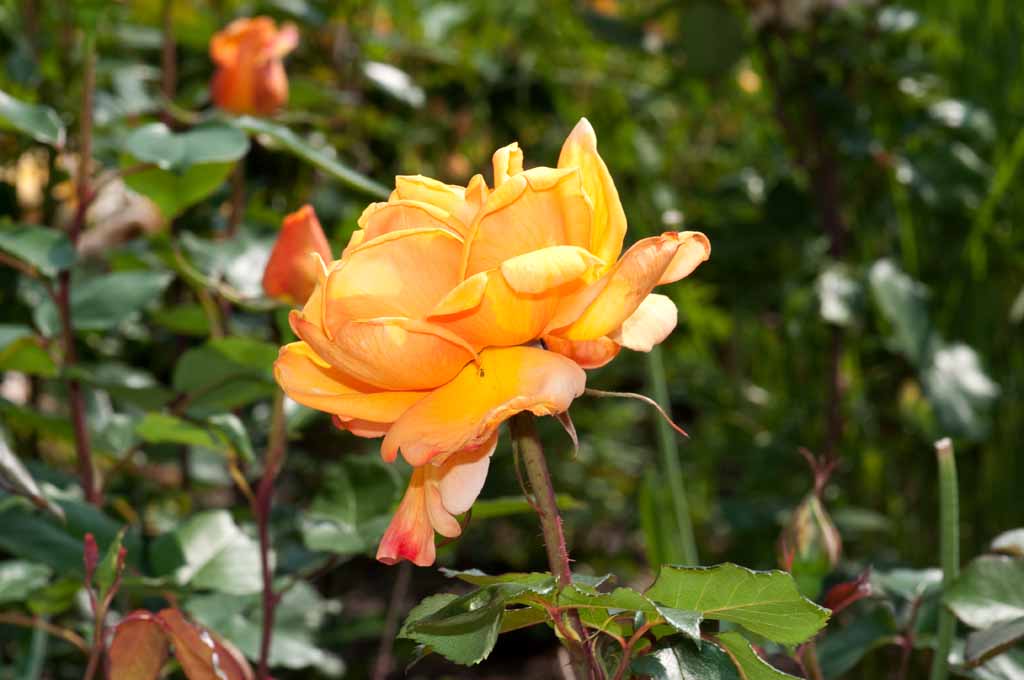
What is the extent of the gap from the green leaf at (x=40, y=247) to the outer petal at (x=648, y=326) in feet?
1.53

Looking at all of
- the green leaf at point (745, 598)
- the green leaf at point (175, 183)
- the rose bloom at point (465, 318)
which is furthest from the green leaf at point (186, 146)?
the green leaf at point (745, 598)

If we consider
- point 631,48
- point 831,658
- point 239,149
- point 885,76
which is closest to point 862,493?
point 885,76

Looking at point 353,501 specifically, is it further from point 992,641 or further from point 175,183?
point 992,641

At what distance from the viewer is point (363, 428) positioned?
1.61 ft

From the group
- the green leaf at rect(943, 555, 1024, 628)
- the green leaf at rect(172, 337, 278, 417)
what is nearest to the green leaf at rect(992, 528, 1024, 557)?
the green leaf at rect(943, 555, 1024, 628)

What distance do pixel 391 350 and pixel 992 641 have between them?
0.33m

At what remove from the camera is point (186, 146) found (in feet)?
2.56

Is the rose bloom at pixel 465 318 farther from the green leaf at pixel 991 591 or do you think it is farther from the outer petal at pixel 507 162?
the green leaf at pixel 991 591

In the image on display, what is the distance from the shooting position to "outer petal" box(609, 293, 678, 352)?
1.50 feet

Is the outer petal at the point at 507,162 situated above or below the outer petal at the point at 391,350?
above

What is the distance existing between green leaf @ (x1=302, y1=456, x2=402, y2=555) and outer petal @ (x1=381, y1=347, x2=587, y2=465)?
303 millimetres

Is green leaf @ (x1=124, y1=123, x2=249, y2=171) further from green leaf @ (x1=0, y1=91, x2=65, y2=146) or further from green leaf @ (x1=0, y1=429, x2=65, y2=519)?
green leaf @ (x1=0, y1=429, x2=65, y2=519)

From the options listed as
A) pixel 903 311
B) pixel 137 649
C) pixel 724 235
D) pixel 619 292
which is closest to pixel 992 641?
pixel 619 292

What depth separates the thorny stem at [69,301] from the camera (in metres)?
0.85
